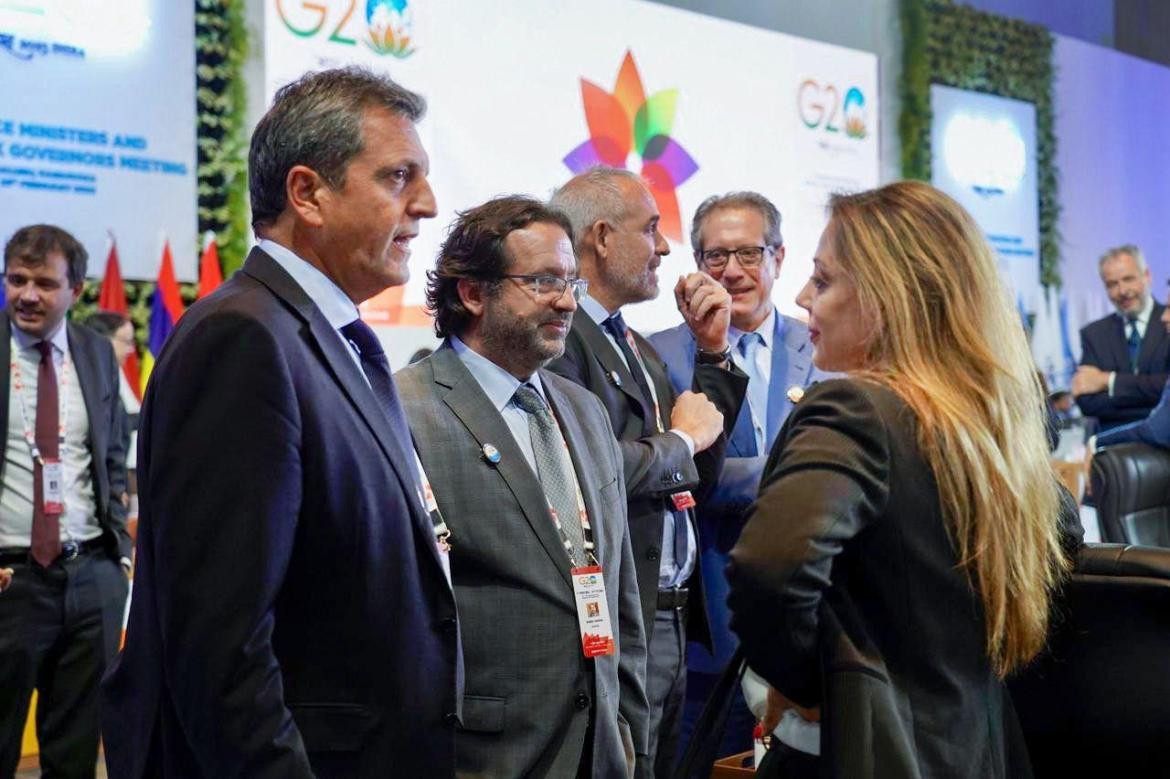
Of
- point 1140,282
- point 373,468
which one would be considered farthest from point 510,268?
point 1140,282

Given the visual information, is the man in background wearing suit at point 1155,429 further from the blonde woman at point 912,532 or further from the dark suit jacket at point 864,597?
the dark suit jacket at point 864,597

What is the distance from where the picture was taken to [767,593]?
1.61 m

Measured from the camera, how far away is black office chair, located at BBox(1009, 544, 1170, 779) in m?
1.77

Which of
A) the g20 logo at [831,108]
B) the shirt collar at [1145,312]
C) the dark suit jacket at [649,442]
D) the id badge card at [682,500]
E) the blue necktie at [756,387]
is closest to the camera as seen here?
the dark suit jacket at [649,442]

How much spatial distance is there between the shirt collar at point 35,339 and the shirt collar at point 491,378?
2.10 meters

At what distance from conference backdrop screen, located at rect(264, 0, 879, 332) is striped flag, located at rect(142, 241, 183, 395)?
909 millimetres

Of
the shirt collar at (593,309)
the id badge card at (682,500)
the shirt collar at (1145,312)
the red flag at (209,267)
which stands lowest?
the id badge card at (682,500)

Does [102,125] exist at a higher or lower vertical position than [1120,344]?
higher

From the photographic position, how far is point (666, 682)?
279cm

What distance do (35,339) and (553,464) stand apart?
91.3 inches

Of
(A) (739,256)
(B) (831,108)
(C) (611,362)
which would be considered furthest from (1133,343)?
(C) (611,362)

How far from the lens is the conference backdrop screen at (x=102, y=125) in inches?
229

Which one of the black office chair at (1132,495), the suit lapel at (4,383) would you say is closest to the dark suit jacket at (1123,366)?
the black office chair at (1132,495)

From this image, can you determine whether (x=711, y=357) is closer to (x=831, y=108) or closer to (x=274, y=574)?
(x=274, y=574)
